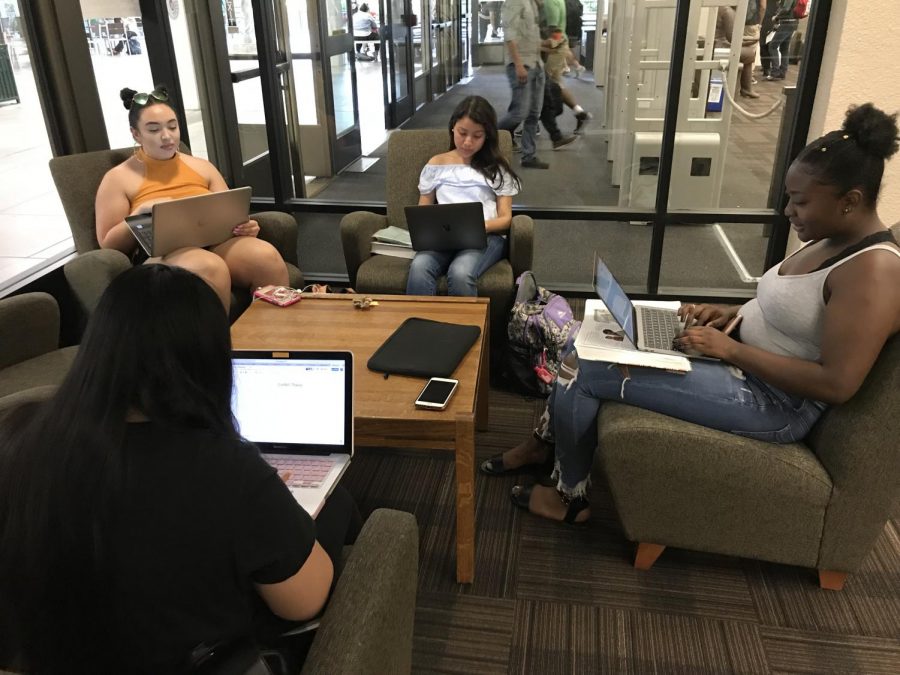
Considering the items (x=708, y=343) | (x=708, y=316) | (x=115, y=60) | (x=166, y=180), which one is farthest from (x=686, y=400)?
(x=115, y=60)

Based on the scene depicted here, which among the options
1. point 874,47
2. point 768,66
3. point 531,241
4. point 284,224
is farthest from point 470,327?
point 768,66

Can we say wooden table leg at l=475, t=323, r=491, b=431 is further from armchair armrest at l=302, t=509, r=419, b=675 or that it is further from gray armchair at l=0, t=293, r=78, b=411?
gray armchair at l=0, t=293, r=78, b=411

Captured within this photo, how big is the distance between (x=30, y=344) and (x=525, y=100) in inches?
108

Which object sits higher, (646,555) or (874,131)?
(874,131)

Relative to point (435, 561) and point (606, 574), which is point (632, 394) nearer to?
point (606, 574)

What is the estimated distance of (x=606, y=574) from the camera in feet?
6.31

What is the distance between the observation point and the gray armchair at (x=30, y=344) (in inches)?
82.2

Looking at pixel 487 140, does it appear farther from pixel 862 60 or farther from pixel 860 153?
pixel 860 153

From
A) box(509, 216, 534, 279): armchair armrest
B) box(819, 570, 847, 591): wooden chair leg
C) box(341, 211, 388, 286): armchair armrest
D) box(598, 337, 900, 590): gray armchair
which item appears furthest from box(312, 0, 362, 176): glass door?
box(819, 570, 847, 591): wooden chair leg

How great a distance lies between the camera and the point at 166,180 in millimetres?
2826

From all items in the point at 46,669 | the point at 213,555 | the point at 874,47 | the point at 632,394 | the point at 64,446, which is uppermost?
the point at 874,47

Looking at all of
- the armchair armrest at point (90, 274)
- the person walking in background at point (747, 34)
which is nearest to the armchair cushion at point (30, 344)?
the armchair armrest at point (90, 274)

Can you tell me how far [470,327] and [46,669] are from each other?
4.85 feet

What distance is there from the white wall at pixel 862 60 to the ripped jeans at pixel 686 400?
61.1 inches
